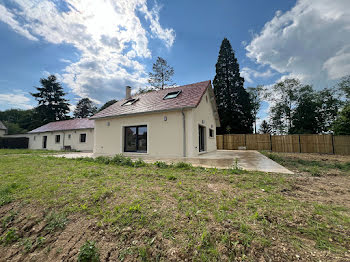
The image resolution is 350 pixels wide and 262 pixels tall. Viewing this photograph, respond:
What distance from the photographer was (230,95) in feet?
73.7

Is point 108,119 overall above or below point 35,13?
below

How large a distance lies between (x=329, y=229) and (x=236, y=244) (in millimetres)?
A: 1262

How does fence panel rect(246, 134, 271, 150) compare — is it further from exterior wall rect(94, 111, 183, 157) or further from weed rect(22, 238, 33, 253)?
weed rect(22, 238, 33, 253)

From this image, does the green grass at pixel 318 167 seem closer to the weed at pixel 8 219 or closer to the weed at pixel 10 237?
the weed at pixel 10 237

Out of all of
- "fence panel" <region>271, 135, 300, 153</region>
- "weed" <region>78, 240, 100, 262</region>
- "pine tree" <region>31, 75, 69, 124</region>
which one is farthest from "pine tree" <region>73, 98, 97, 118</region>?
"weed" <region>78, 240, 100, 262</region>

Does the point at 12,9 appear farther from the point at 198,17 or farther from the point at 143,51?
the point at 198,17

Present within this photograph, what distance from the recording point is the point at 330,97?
22.1m

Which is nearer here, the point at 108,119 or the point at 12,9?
the point at 12,9

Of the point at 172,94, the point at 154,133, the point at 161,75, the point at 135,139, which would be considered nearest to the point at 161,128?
the point at 154,133

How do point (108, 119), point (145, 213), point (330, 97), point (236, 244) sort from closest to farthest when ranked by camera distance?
1. point (236, 244)
2. point (145, 213)
3. point (108, 119)
4. point (330, 97)

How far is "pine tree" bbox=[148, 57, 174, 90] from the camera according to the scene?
70.7 ft

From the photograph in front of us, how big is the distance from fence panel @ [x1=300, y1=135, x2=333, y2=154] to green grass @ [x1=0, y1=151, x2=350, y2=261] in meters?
14.3

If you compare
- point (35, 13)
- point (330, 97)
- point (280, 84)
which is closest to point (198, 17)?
point (35, 13)

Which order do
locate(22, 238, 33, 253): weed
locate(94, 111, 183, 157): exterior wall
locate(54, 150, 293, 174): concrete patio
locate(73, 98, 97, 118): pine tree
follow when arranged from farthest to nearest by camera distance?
locate(73, 98, 97, 118): pine tree, locate(94, 111, 183, 157): exterior wall, locate(54, 150, 293, 174): concrete patio, locate(22, 238, 33, 253): weed
